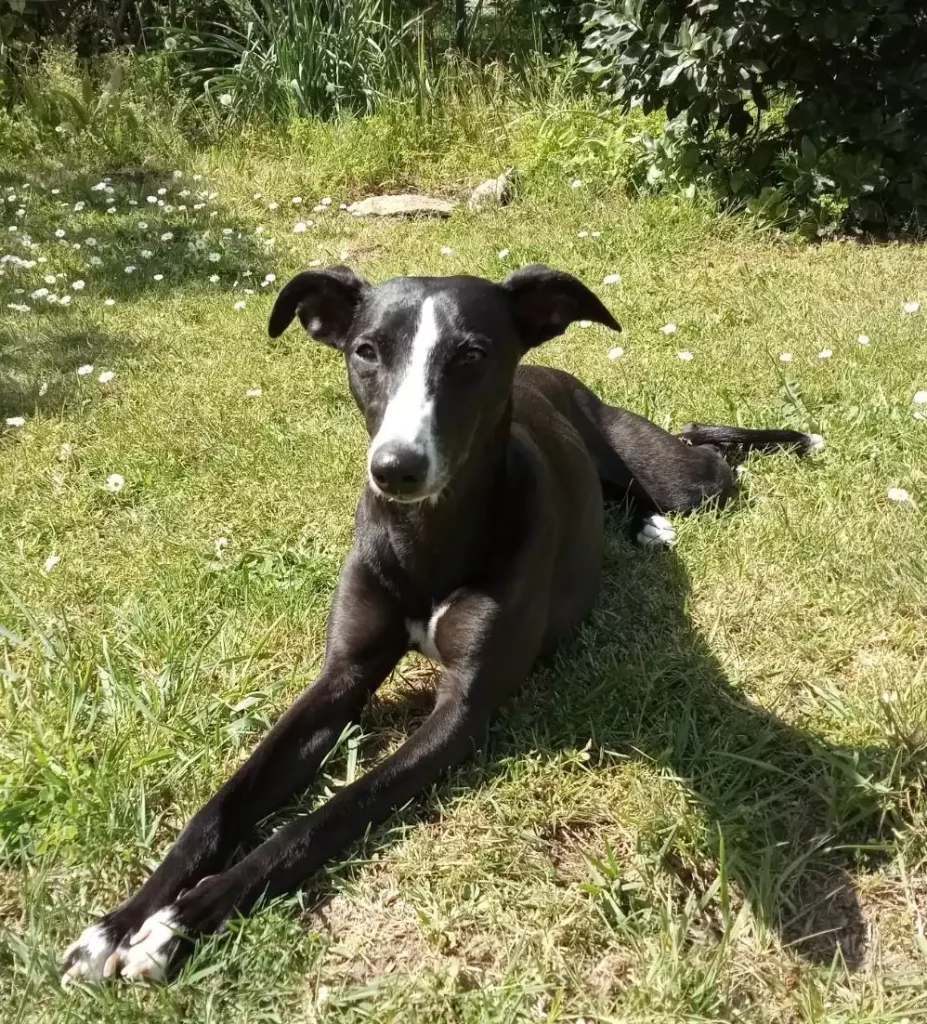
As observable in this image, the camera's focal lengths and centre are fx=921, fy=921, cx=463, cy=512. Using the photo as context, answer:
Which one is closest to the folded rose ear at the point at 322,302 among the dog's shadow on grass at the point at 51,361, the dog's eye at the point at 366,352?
the dog's eye at the point at 366,352

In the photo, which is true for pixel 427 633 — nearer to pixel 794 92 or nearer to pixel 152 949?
pixel 152 949

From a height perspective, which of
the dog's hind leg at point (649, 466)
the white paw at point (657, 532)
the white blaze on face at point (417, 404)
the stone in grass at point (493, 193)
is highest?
the white blaze on face at point (417, 404)

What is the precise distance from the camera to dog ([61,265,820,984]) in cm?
191

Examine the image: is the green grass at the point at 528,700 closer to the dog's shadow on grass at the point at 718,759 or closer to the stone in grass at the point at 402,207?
the dog's shadow on grass at the point at 718,759

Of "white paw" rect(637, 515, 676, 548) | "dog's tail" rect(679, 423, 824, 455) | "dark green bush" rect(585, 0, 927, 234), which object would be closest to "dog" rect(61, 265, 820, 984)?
"white paw" rect(637, 515, 676, 548)

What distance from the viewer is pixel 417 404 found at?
2.11 metres

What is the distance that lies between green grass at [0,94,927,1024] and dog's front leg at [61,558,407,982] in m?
0.08

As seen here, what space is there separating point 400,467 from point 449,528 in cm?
45

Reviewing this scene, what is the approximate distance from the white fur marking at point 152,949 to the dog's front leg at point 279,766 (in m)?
0.02

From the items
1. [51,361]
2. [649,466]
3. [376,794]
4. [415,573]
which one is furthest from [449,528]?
[51,361]

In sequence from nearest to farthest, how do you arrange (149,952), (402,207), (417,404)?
(149,952) → (417,404) → (402,207)

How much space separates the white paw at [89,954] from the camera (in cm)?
173

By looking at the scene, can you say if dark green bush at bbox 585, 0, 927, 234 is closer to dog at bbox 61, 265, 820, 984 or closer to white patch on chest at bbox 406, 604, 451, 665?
dog at bbox 61, 265, 820, 984

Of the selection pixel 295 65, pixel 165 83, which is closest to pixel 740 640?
pixel 295 65
